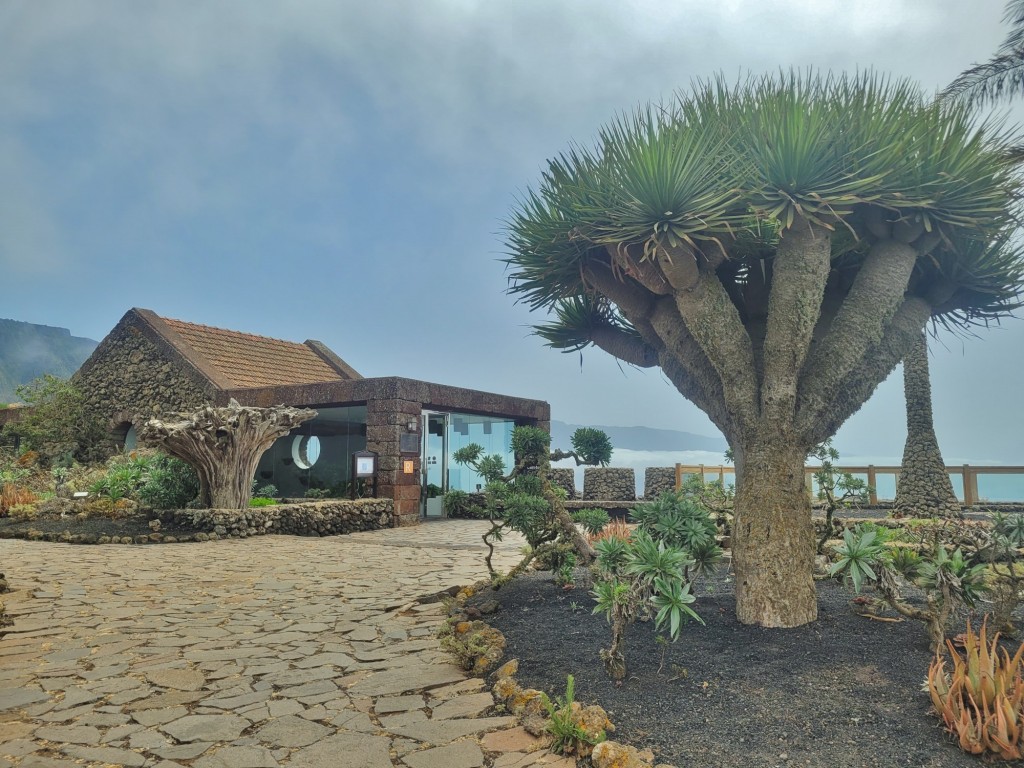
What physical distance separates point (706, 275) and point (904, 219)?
1456 millimetres

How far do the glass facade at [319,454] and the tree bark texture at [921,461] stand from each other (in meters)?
12.2

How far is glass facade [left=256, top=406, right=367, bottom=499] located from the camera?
16.3 metres

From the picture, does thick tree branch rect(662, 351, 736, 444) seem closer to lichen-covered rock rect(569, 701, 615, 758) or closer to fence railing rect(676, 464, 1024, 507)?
lichen-covered rock rect(569, 701, 615, 758)

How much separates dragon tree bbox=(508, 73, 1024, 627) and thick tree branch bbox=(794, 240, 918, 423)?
0.01 m

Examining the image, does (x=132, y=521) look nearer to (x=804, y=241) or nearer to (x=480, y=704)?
(x=480, y=704)

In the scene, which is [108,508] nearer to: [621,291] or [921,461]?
[621,291]

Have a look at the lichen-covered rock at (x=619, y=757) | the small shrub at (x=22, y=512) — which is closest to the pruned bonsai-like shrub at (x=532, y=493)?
the lichen-covered rock at (x=619, y=757)

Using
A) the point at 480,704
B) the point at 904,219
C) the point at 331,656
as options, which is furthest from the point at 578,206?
the point at 331,656

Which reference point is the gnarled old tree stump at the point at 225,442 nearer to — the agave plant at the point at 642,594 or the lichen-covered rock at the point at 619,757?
the agave plant at the point at 642,594

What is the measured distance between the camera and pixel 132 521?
43.5 feet

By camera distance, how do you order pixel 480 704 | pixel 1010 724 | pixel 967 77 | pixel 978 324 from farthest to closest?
pixel 967 77
pixel 978 324
pixel 480 704
pixel 1010 724

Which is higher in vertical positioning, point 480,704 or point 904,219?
point 904,219

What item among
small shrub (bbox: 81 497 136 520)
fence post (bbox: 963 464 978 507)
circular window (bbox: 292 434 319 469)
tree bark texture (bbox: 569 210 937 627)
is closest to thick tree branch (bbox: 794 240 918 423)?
tree bark texture (bbox: 569 210 937 627)

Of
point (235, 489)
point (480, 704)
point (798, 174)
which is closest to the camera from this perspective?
point (480, 704)
